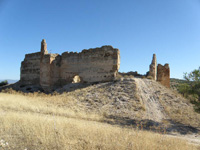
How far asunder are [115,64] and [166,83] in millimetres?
6537

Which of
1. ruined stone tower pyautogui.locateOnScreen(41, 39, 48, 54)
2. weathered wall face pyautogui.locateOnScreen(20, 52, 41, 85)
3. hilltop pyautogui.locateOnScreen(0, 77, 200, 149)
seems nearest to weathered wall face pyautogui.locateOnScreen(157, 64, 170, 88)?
hilltop pyautogui.locateOnScreen(0, 77, 200, 149)

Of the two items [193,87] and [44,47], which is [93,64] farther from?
[193,87]

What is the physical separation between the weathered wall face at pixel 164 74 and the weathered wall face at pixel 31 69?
51.1ft

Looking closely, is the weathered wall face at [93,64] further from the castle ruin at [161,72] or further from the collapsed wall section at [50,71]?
the castle ruin at [161,72]

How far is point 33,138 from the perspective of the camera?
153 inches

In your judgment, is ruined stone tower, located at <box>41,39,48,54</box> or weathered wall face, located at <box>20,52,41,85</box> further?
weathered wall face, located at <box>20,52,41,85</box>

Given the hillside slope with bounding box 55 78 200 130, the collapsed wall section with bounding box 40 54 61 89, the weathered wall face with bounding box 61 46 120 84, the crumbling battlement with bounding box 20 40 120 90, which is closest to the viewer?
the hillside slope with bounding box 55 78 200 130

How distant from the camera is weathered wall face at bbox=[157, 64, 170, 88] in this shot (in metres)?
16.7

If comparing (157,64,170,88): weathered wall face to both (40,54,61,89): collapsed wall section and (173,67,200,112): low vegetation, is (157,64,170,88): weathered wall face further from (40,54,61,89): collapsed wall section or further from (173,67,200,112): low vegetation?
(40,54,61,89): collapsed wall section

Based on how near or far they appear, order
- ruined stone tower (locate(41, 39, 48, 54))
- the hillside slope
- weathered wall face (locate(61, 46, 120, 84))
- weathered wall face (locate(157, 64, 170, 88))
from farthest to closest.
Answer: ruined stone tower (locate(41, 39, 48, 54))
weathered wall face (locate(157, 64, 170, 88))
weathered wall face (locate(61, 46, 120, 84))
the hillside slope

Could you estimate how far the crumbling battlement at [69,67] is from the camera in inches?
591

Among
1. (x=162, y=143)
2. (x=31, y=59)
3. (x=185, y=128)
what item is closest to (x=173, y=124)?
(x=185, y=128)

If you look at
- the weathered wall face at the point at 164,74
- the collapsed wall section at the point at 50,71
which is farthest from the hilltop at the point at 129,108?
the collapsed wall section at the point at 50,71

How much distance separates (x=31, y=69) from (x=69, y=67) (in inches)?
287
